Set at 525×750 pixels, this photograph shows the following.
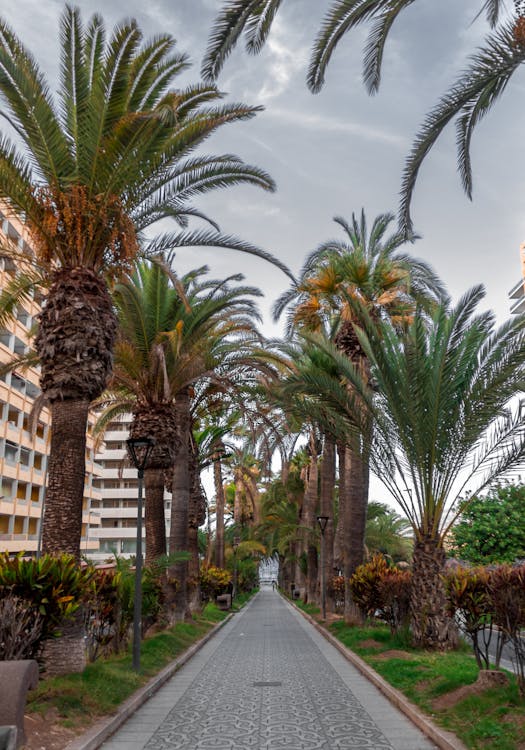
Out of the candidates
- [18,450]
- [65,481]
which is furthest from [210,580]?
[65,481]

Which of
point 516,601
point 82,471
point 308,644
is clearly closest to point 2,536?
point 308,644

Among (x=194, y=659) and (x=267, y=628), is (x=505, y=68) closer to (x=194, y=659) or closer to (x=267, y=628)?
(x=194, y=659)

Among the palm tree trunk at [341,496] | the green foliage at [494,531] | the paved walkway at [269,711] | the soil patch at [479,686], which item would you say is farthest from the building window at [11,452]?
the soil patch at [479,686]

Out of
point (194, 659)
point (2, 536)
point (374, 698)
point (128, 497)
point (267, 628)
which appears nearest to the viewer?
point (374, 698)

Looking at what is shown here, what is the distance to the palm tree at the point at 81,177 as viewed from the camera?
32.2 feet

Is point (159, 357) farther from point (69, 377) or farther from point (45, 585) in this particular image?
point (45, 585)

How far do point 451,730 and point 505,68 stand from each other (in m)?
7.33

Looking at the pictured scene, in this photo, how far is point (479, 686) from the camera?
7.97 meters

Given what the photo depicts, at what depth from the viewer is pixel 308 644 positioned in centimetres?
1644

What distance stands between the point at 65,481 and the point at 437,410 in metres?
6.39

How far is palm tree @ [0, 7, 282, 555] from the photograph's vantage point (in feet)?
32.2

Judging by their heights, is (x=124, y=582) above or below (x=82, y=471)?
below

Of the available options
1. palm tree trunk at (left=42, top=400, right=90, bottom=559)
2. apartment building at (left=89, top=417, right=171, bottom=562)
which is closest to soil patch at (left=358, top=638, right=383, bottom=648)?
palm tree trunk at (left=42, top=400, right=90, bottom=559)

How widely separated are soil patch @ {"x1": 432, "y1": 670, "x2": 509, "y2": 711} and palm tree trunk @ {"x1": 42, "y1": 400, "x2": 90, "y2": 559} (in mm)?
5322
